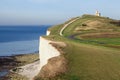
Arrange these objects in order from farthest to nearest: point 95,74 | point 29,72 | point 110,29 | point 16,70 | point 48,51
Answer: point 110,29, point 16,70, point 29,72, point 48,51, point 95,74

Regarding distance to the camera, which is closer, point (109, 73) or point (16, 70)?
point (109, 73)

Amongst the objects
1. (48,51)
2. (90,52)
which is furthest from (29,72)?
(90,52)

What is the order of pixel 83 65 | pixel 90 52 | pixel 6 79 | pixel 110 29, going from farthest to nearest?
pixel 110 29 → pixel 6 79 → pixel 90 52 → pixel 83 65

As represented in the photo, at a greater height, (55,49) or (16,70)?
(55,49)

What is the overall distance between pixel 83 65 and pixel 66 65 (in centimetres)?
158

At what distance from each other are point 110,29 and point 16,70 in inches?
1093

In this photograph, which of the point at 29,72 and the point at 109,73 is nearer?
the point at 109,73

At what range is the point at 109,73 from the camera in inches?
1281

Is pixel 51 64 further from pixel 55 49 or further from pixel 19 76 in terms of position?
pixel 19 76

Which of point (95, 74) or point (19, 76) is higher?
point (95, 74)

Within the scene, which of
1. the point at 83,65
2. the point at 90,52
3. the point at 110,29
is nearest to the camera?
the point at 83,65

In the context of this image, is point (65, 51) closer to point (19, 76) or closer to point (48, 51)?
point (48, 51)

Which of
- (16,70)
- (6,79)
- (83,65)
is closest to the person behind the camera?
(83,65)

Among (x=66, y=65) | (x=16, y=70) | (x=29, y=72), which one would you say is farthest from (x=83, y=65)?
(x=16, y=70)
